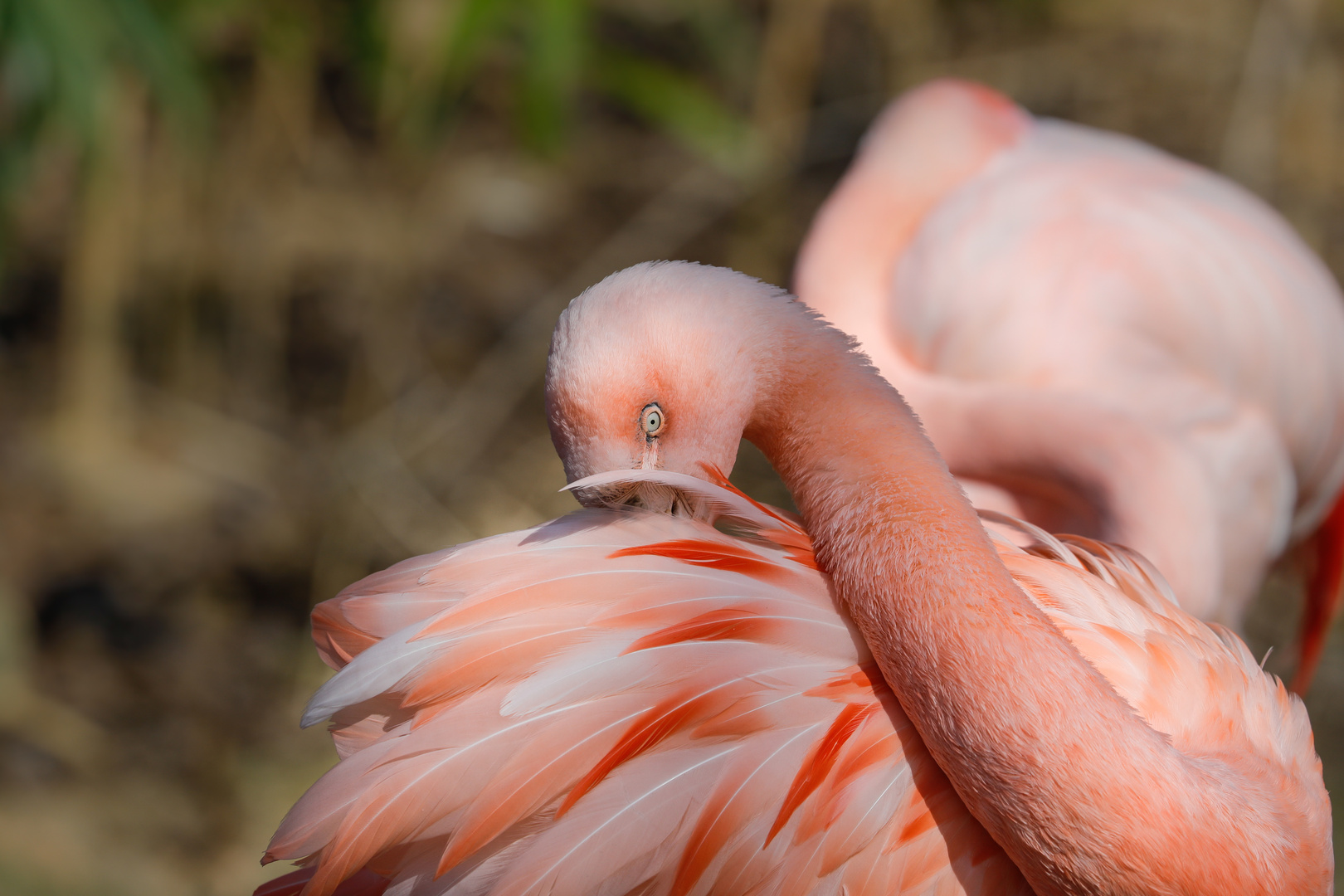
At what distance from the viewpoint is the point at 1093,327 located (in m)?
1.85

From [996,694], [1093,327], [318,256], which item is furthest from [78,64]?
[996,694]

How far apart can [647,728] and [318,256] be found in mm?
3478

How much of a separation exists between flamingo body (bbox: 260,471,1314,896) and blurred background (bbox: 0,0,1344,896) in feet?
5.46

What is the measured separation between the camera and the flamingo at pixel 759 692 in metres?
0.89

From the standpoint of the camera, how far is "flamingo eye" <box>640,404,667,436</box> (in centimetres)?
100

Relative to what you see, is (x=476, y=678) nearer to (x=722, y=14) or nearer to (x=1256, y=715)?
(x=1256, y=715)

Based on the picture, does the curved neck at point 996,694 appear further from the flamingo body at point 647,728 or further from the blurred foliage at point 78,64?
the blurred foliage at point 78,64

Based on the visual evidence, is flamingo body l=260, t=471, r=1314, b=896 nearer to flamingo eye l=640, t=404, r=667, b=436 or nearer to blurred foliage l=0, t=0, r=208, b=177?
flamingo eye l=640, t=404, r=667, b=436

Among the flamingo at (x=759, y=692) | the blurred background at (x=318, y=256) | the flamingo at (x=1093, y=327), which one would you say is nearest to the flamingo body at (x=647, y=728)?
the flamingo at (x=759, y=692)

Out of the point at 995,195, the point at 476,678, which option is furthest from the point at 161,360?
the point at 476,678

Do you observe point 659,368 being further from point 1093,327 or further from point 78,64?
point 78,64

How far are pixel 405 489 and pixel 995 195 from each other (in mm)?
1939

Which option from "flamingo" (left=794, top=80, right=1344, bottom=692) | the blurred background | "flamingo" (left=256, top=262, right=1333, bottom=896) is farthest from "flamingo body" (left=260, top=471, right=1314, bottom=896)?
the blurred background

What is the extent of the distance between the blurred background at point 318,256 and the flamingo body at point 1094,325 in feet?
2.46
